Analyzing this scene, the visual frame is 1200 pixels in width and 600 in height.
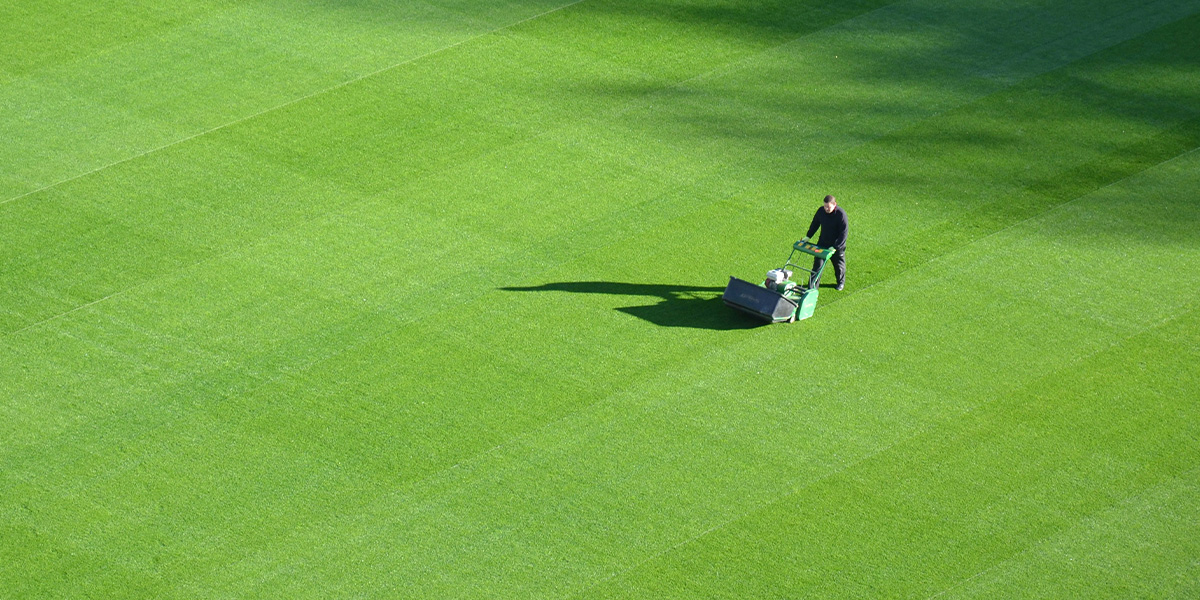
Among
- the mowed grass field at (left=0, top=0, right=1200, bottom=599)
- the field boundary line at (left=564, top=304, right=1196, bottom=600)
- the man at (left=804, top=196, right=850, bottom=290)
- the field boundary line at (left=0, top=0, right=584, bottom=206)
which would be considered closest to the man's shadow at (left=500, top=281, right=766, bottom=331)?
the mowed grass field at (left=0, top=0, right=1200, bottom=599)

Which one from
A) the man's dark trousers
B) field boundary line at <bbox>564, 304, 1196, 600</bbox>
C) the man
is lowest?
field boundary line at <bbox>564, 304, 1196, 600</bbox>

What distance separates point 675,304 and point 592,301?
3.30 ft

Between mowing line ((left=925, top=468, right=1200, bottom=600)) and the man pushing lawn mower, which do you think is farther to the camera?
the man pushing lawn mower

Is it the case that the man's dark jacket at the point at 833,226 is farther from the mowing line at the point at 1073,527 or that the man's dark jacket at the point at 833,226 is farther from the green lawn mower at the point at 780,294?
the mowing line at the point at 1073,527

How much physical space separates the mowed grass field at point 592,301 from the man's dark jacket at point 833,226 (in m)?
0.74

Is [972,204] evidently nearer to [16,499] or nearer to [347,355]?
[347,355]

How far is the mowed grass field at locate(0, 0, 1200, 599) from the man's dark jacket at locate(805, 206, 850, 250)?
739 mm

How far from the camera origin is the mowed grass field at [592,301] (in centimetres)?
1485

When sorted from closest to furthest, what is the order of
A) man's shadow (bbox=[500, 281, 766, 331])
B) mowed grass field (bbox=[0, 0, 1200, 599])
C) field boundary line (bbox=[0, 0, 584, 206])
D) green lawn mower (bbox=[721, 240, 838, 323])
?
1. mowed grass field (bbox=[0, 0, 1200, 599])
2. green lawn mower (bbox=[721, 240, 838, 323])
3. man's shadow (bbox=[500, 281, 766, 331])
4. field boundary line (bbox=[0, 0, 584, 206])

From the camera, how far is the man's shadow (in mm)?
18406

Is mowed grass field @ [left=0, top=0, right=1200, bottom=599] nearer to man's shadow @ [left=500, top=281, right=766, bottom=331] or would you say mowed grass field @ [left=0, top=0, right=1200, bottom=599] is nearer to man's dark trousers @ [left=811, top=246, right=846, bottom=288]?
man's shadow @ [left=500, top=281, right=766, bottom=331]

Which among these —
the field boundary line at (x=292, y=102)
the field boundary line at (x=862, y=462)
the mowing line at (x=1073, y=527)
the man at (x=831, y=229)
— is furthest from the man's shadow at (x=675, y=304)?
the field boundary line at (x=292, y=102)

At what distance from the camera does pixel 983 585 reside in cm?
1410

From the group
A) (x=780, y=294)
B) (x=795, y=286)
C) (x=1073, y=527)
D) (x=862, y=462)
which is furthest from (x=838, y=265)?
(x=1073, y=527)
